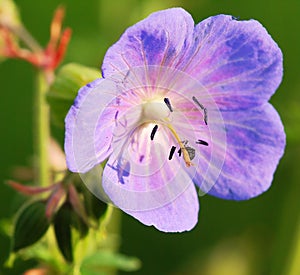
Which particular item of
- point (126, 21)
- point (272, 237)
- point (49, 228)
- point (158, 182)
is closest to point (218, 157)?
point (158, 182)

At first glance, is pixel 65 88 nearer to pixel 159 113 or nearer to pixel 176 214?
pixel 159 113

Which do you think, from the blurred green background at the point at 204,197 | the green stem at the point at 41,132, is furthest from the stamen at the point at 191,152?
the blurred green background at the point at 204,197

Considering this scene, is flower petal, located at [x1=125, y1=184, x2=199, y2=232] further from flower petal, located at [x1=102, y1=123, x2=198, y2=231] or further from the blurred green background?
the blurred green background

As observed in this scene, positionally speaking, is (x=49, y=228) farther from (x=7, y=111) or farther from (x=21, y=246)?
(x=7, y=111)

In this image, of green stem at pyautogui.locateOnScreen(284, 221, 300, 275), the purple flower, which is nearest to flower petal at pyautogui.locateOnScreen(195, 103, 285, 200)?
the purple flower

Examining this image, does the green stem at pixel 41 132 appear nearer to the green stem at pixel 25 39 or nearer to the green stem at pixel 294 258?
the green stem at pixel 25 39
